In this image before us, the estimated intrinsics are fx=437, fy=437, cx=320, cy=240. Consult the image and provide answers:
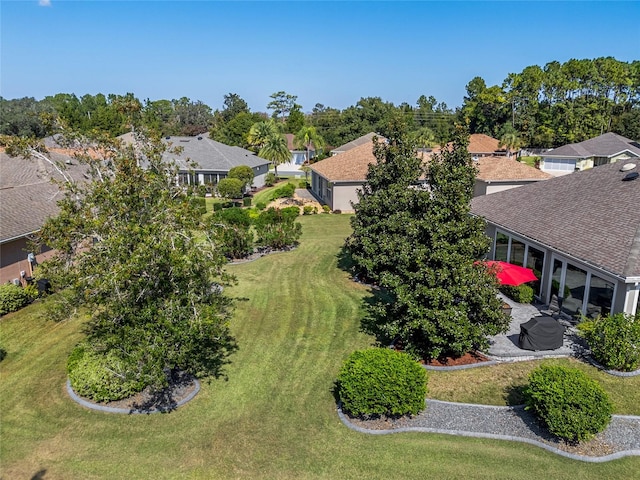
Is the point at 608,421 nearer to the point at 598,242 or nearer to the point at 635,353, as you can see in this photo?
the point at 635,353

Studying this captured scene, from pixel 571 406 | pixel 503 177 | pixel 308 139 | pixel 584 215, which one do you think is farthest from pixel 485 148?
pixel 571 406

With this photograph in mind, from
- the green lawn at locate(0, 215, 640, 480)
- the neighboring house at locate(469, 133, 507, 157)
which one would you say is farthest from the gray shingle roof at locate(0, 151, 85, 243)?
the neighboring house at locate(469, 133, 507, 157)

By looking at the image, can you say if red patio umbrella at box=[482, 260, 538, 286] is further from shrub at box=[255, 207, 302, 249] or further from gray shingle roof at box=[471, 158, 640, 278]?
shrub at box=[255, 207, 302, 249]

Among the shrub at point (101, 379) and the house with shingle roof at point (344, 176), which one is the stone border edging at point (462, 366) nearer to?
the shrub at point (101, 379)

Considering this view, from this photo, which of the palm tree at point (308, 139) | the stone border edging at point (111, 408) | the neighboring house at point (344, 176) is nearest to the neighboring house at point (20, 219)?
the stone border edging at point (111, 408)

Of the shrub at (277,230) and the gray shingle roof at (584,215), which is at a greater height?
the gray shingle roof at (584,215)

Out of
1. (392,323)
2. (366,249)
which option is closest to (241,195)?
(366,249)

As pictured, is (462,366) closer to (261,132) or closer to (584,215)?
(584,215)
